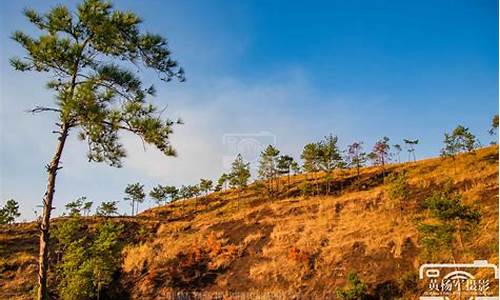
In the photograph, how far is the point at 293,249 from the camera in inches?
1056

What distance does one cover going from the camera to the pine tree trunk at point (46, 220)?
7391 mm

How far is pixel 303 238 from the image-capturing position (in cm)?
2831

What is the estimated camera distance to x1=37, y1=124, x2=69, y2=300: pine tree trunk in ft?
24.2

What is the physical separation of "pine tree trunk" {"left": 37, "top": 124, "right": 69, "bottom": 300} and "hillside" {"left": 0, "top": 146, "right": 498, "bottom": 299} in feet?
53.2

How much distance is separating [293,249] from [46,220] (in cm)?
2111

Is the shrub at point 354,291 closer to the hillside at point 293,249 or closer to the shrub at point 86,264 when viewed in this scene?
the hillside at point 293,249

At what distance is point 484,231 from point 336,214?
43.6 feet

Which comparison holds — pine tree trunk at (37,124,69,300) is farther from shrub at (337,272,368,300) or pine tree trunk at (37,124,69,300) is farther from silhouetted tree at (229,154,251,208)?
silhouetted tree at (229,154,251,208)

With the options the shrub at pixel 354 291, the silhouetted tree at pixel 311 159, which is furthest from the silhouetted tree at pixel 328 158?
the shrub at pixel 354 291

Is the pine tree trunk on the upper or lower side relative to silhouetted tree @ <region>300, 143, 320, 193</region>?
lower

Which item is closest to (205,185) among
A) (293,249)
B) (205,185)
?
(205,185)

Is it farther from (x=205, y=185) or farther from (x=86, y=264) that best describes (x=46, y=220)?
(x=205, y=185)

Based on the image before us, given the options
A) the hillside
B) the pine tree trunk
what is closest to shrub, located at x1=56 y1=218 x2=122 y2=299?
the hillside

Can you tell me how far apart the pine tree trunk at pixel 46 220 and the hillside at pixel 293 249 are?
53.2ft
